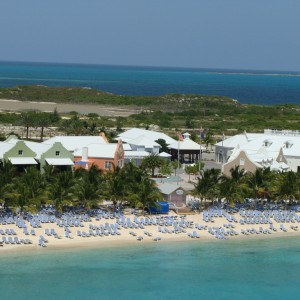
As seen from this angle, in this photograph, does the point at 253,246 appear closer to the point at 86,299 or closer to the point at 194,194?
the point at 194,194

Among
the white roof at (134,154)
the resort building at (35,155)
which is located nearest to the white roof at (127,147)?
the white roof at (134,154)

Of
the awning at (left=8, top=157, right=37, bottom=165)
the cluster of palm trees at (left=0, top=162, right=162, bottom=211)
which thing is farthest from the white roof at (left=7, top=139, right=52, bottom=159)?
the cluster of palm trees at (left=0, top=162, right=162, bottom=211)

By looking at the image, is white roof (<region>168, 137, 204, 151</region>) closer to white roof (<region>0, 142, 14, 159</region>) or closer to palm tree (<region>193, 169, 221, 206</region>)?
white roof (<region>0, 142, 14, 159</region>)

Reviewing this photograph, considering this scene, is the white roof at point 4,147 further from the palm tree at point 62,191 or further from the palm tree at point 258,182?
the palm tree at point 258,182

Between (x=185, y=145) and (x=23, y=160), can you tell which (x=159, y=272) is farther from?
(x=185, y=145)

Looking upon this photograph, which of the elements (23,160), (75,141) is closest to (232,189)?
(23,160)

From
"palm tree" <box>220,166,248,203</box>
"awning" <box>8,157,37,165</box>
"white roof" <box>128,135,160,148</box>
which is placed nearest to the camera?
"palm tree" <box>220,166,248,203</box>
